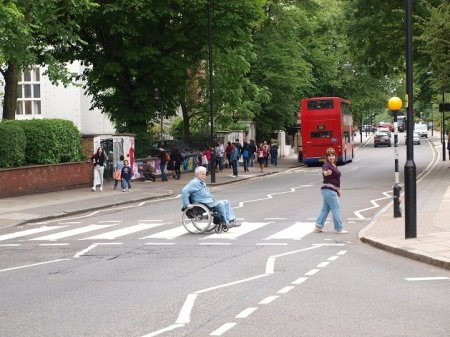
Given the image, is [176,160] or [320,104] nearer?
[176,160]

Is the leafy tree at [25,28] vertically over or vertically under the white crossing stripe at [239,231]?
over

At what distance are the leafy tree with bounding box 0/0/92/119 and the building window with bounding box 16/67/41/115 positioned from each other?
21.7m

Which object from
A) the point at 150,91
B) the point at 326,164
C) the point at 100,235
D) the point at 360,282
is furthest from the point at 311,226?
the point at 150,91

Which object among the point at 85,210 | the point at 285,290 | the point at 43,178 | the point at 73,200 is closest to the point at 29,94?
the point at 43,178

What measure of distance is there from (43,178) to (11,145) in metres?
2.31

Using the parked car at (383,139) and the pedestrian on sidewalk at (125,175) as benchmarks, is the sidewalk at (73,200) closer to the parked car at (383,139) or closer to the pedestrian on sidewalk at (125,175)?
the pedestrian on sidewalk at (125,175)

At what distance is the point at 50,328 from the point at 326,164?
394 inches

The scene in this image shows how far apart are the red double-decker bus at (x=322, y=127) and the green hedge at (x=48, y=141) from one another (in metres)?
20.9

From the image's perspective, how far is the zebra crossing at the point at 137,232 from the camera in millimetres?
16531

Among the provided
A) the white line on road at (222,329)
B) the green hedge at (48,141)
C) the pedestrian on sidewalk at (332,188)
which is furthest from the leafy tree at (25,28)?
the white line on road at (222,329)

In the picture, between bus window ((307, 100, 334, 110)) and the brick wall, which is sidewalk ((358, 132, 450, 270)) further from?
bus window ((307, 100, 334, 110))

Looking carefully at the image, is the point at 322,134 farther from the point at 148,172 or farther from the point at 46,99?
the point at 46,99

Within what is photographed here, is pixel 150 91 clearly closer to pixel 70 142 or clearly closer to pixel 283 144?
pixel 70 142

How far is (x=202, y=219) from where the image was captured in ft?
56.2
